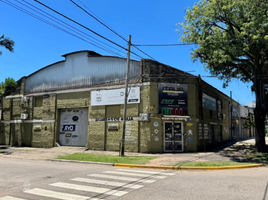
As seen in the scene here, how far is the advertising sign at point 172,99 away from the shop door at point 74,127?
739 cm

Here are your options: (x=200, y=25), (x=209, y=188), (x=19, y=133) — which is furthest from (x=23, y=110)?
(x=209, y=188)

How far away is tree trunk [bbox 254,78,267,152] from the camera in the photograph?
16656 mm

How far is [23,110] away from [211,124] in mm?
19339

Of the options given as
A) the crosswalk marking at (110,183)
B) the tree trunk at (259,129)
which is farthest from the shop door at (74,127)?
the tree trunk at (259,129)

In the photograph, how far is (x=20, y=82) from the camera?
995 inches

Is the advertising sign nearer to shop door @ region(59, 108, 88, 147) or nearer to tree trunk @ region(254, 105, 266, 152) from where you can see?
tree trunk @ region(254, 105, 266, 152)

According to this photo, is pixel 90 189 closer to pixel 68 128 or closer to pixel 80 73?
pixel 68 128

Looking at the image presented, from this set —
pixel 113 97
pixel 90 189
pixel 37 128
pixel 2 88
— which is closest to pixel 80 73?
pixel 113 97

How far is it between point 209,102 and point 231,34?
27.0 ft

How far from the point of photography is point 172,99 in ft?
59.6

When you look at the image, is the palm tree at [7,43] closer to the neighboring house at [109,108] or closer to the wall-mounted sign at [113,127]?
the neighboring house at [109,108]

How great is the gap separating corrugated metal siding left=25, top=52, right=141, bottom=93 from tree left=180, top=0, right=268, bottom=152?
5.42m

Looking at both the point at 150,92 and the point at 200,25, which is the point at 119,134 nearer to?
the point at 150,92

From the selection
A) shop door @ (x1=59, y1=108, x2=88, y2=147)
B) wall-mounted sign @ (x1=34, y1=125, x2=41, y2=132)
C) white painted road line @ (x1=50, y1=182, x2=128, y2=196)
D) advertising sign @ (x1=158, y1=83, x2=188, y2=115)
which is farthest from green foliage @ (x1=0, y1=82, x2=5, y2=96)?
white painted road line @ (x1=50, y1=182, x2=128, y2=196)
